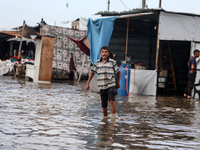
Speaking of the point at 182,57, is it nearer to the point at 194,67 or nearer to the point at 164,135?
the point at 194,67

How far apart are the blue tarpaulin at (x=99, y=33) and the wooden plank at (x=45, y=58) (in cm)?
405

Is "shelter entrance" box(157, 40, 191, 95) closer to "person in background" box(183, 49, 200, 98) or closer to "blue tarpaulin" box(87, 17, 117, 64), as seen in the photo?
"person in background" box(183, 49, 200, 98)

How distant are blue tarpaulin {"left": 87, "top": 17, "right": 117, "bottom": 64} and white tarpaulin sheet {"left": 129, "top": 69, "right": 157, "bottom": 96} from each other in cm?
166

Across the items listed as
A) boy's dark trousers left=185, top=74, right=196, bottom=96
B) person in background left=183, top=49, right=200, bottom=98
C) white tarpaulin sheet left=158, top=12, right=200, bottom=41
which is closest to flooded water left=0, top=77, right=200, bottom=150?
person in background left=183, top=49, right=200, bottom=98

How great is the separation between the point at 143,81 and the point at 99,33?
2675mm

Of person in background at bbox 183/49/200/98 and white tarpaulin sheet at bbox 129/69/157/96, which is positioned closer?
person in background at bbox 183/49/200/98

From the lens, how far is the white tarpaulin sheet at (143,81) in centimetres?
1488

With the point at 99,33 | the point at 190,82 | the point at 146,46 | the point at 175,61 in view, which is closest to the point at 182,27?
the point at 190,82

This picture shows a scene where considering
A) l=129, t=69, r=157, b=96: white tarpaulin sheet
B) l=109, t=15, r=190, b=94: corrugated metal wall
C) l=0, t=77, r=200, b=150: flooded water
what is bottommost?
l=0, t=77, r=200, b=150: flooded water

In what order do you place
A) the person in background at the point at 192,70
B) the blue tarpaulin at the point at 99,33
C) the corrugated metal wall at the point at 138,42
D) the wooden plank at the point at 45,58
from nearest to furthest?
1. the person in background at the point at 192,70
2. the blue tarpaulin at the point at 99,33
3. the corrugated metal wall at the point at 138,42
4. the wooden plank at the point at 45,58

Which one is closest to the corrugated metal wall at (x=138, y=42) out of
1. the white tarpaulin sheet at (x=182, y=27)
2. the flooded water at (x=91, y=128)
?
the white tarpaulin sheet at (x=182, y=27)

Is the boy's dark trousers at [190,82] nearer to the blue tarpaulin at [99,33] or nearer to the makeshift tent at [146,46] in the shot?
the makeshift tent at [146,46]

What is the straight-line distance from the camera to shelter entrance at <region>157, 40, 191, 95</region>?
18125 millimetres

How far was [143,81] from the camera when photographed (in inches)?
596
